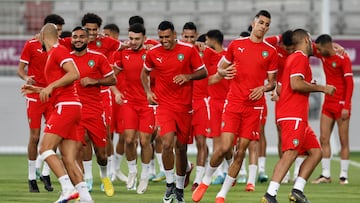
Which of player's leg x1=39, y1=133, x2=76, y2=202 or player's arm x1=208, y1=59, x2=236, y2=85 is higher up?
player's arm x1=208, y1=59, x2=236, y2=85

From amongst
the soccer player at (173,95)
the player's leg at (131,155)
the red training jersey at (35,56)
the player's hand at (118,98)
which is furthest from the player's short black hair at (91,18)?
the soccer player at (173,95)

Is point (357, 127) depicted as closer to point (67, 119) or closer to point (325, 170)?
point (325, 170)

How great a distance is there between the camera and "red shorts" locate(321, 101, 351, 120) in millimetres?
18922

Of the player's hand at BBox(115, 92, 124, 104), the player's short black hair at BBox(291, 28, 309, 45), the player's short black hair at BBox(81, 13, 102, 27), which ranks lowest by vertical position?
A: the player's hand at BBox(115, 92, 124, 104)

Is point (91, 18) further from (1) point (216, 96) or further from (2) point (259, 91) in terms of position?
(2) point (259, 91)

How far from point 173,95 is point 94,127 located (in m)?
1.56

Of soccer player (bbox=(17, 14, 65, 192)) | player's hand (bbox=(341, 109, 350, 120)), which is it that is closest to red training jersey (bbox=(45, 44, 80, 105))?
soccer player (bbox=(17, 14, 65, 192))

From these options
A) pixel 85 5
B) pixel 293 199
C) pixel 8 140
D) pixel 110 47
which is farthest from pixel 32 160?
pixel 85 5

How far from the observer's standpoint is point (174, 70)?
47.8 feet

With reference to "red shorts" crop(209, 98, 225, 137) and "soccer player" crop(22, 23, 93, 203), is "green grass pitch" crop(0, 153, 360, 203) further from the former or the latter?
"soccer player" crop(22, 23, 93, 203)

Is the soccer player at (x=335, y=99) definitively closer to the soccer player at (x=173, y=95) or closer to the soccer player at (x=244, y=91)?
the soccer player at (x=244, y=91)

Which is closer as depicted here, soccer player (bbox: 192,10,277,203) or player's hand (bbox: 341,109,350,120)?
soccer player (bbox: 192,10,277,203)

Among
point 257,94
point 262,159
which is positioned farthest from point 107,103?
point 257,94

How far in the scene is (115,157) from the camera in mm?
19094
